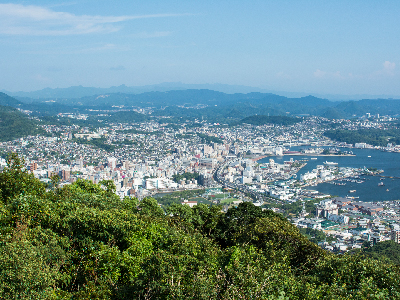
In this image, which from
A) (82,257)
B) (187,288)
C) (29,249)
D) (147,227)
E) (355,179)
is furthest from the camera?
(355,179)

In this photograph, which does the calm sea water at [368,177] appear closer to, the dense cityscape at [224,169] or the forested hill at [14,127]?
the dense cityscape at [224,169]

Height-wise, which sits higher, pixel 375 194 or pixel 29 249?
pixel 29 249

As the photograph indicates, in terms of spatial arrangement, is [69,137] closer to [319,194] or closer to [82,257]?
[319,194]

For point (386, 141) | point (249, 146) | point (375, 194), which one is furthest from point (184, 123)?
point (375, 194)

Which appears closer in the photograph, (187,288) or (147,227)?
(187,288)

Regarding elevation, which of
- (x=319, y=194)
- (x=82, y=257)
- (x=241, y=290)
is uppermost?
(x=241, y=290)
